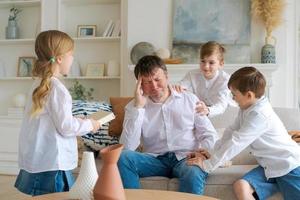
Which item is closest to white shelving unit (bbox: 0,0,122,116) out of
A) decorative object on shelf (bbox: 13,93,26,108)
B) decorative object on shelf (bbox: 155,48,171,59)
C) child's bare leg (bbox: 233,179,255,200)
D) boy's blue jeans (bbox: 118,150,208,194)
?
decorative object on shelf (bbox: 13,93,26,108)

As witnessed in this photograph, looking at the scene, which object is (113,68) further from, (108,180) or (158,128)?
(108,180)

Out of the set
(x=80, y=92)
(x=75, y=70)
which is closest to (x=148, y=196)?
(x=80, y=92)

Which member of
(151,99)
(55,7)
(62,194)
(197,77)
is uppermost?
(55,7)

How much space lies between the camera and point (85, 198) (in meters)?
1.24

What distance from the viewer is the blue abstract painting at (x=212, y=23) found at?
4.11 m

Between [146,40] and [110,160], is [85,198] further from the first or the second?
[146,40]

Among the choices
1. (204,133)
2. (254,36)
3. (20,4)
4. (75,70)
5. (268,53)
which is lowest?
(204,133)

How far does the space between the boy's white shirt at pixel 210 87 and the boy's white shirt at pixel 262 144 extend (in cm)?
71

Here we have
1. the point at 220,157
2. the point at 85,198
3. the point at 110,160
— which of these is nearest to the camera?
the point at 110,160

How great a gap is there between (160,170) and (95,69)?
8.83 ft

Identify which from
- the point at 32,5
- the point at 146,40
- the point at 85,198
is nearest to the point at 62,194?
the point at 85,198

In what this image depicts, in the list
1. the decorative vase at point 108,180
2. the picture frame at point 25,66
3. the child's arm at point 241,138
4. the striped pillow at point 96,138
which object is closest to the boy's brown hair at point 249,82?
the child's arm at point 241,138

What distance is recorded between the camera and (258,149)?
6.51 ft

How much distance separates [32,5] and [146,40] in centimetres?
166
